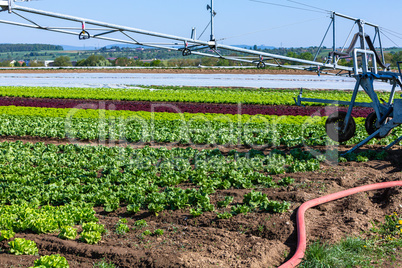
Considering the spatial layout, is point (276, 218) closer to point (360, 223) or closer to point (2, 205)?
point (360, 223)

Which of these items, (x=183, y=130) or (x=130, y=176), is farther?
(x=183, y=130)

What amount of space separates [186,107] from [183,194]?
15.3 meters

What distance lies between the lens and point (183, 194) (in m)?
8.99

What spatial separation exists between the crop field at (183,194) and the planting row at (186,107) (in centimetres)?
390

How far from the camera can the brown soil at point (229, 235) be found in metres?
6.28

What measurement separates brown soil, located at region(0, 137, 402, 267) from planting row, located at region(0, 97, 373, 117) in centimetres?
1285

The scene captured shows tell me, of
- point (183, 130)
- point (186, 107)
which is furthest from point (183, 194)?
point (186, 107)

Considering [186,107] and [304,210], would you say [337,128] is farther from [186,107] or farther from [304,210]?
[186,107]

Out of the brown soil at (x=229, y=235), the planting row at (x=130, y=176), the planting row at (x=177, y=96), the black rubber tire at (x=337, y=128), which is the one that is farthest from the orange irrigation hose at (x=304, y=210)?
the planting row at (x=177, y=96)

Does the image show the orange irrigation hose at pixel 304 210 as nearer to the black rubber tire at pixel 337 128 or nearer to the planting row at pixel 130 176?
the planting row at pixel 130 176

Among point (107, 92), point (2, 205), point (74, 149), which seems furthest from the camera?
point (107, 92)

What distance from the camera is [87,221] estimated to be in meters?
7.87

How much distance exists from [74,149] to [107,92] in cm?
1746

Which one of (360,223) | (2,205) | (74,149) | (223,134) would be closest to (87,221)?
(2,205)
